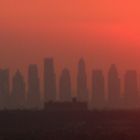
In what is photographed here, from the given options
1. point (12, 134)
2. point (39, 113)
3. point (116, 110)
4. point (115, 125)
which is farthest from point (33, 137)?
point (116, 110)

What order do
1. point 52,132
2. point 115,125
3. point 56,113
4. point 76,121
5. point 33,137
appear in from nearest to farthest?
point 33,137 → point 52,132 → point 115,125 → point 76,121 → point 56,113

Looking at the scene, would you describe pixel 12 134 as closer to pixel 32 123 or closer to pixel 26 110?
pixel 32 123

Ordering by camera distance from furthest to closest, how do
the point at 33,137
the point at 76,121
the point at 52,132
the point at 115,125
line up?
the point at 76,121 < the point at 115,125 < the point at 52,132 < the point at 33,137

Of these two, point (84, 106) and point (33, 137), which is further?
point (84, 106)

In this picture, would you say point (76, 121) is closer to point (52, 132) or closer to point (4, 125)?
point (4, 125)

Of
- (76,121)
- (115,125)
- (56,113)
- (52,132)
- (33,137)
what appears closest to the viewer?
(33,137)

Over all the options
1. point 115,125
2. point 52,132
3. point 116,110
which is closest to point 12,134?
point 52,132
